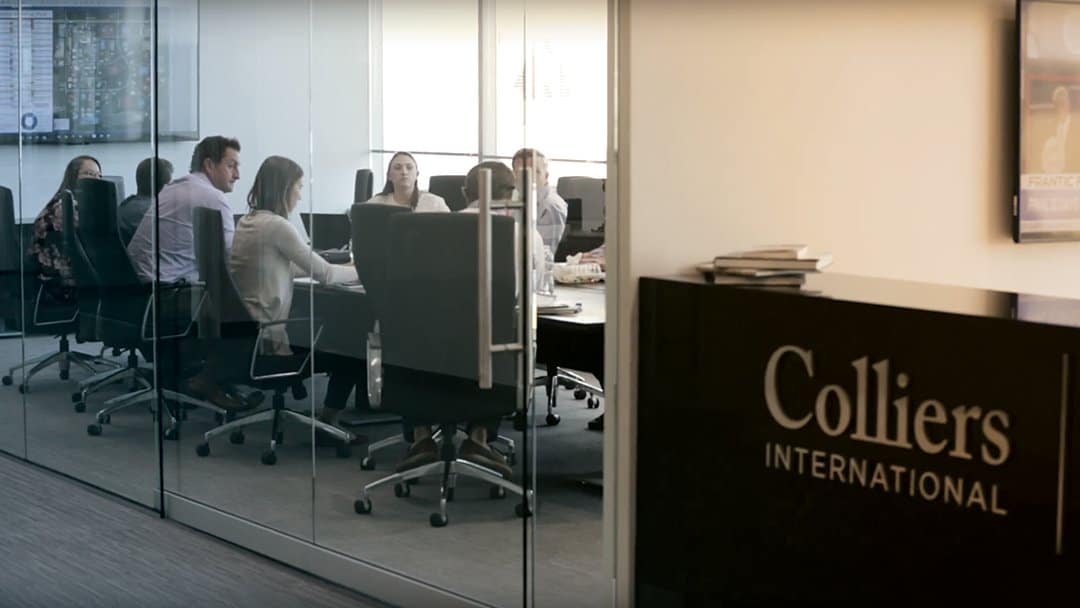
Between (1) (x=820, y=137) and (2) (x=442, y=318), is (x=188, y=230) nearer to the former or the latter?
(2) (x=442, y=318)

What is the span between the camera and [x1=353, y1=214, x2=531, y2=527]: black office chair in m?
4.39

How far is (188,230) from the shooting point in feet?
19.7

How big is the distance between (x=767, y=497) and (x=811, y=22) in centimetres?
146

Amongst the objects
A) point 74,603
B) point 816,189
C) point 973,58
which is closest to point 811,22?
point 816,189

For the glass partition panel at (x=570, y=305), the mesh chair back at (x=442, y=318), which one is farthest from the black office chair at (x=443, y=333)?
the glass partition panel at (x=570, y=305)

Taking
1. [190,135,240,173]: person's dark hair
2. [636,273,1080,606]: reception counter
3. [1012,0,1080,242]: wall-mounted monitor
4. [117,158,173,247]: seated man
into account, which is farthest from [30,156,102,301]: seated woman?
[1012,0,1080,242]: wall-mounted monitor

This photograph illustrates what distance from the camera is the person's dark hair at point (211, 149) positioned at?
5639 mm

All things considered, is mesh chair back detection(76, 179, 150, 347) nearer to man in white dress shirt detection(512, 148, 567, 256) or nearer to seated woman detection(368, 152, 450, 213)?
seated woman detection(368, 152, 450, 213)

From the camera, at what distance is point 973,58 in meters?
5.11

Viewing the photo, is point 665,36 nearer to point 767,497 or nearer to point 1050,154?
point 767,497

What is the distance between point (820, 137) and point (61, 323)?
3.95m

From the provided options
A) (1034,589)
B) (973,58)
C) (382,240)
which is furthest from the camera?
(973,58)

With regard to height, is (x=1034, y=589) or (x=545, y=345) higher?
(x=545, y=345)

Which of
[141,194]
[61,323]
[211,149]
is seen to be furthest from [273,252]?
[61,323]
